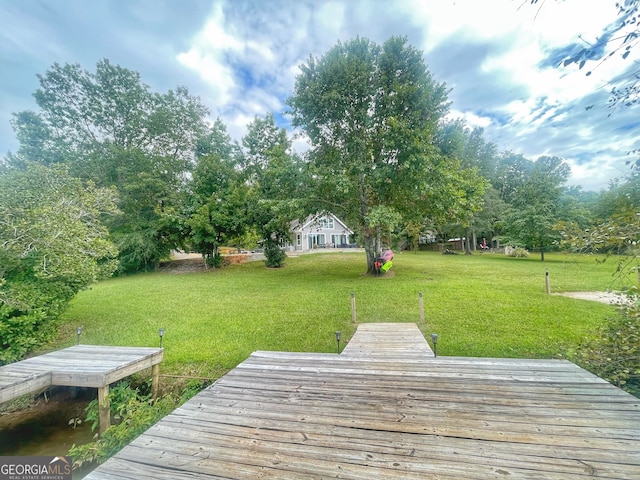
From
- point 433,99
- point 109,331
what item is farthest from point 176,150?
point 433,99

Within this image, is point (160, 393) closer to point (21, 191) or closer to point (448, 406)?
point (448, 406)

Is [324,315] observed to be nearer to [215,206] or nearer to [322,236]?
[215,206]

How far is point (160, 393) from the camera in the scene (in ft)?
13.6

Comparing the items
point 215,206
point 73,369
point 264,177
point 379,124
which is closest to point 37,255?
point 73,369

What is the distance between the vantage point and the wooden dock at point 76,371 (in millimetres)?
3189

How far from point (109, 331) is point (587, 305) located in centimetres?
1226

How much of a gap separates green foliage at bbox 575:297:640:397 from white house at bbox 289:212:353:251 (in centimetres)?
2393

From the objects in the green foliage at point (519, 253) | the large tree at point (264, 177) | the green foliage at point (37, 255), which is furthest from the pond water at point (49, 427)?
the green foliage at point (519, 253)

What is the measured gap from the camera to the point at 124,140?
18.0m

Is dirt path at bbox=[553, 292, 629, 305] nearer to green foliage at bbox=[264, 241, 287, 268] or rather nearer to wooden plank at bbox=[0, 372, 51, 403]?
wooden plank at bbox=[0, 372, 51, 403]

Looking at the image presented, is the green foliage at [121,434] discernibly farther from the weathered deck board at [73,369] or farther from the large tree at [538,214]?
the large tree at [538,214]

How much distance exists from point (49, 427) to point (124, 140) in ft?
65.3

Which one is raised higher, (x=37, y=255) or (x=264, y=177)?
(x=264, y=177)

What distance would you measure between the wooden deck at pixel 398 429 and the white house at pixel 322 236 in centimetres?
2465
